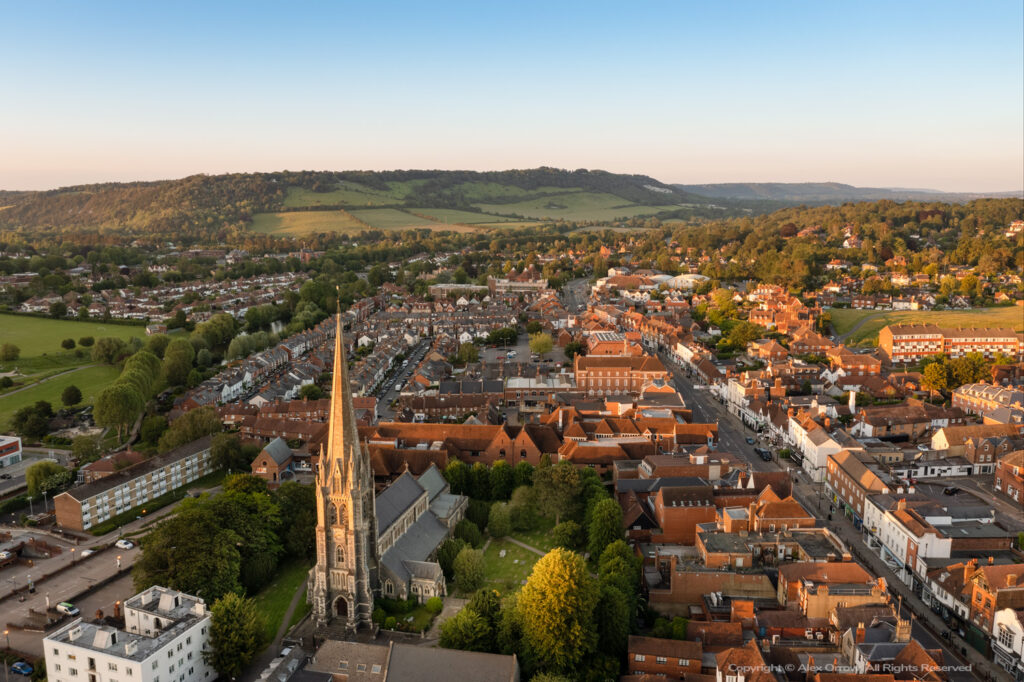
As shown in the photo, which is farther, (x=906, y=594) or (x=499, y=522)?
(x=499, y=522)

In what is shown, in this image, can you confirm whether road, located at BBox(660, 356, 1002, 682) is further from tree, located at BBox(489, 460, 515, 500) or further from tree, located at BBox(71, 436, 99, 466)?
tree, located at BBox(71, 436, 99, 466)

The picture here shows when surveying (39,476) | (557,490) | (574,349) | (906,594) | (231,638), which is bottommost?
(906,594)

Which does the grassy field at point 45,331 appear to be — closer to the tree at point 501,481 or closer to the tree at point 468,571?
the tree at point 501,481

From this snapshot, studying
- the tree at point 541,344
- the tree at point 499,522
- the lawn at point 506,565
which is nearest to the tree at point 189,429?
the tree at point 499,522

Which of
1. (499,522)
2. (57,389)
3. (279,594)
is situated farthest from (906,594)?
(57,389)

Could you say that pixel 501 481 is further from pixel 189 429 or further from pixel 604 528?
pixel 189 429

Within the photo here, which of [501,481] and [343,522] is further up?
[343,522]

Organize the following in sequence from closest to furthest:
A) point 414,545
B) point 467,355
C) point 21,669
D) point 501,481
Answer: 1. point 21,669
2. point 414,545
3. point 501,481
4. point 467,355

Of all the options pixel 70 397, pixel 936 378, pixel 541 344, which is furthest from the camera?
pixel 541 344
